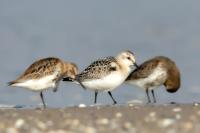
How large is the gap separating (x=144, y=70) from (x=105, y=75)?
4.01 ft

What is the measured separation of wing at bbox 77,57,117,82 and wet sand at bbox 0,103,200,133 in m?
2.58

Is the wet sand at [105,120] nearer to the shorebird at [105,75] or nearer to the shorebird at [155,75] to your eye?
the shorebird at [105,75]

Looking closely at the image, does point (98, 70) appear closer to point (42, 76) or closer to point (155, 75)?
point (42, 76)

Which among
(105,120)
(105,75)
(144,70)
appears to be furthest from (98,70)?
(105,120)

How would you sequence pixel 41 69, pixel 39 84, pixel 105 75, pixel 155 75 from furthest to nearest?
1. pixel 155 75
2. pixel 105 75
3. pixel 41 69
4. pixel 39 84

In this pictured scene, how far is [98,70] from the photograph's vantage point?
48.7ft

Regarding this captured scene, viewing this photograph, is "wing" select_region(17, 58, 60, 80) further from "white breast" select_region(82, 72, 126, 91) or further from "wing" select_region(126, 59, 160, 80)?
"wing" select_region(126, 59, 160, 80)

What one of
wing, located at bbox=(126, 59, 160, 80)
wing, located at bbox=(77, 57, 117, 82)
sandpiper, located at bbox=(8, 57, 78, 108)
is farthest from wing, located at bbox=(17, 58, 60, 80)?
wing, located at bbox=(126, 59, 160, 80)

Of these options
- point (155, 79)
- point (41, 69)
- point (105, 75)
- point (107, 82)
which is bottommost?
point (155, 79)

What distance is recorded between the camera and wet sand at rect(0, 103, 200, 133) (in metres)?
10.3

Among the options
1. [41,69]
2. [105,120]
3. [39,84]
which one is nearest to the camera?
[105,120]

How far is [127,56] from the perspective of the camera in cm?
1543

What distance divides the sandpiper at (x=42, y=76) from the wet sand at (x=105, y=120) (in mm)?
2260

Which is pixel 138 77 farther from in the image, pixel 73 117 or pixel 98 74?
pixel 73 117
